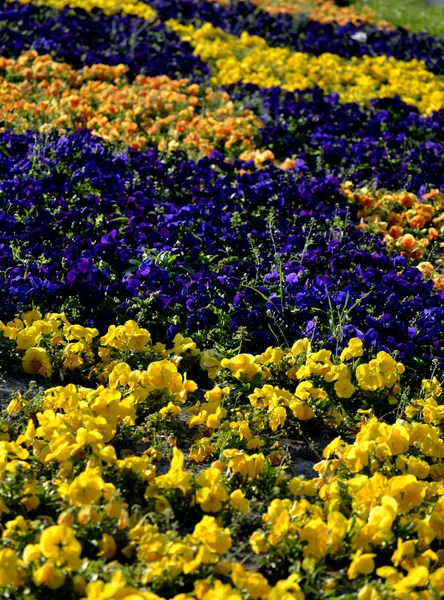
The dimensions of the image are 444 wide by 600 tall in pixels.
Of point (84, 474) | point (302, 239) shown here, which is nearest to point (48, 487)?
point (84, 474)

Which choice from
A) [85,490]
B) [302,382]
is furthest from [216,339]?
[85,490]

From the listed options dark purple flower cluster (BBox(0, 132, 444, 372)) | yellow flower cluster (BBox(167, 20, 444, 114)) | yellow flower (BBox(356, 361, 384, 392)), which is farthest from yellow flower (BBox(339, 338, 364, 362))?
A: yellow flower cluster (BBox(167, 20, 444, 114))

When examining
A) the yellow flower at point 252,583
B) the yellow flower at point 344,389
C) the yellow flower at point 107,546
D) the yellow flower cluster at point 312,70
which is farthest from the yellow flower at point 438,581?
the yellow flower cluster at point 312,70

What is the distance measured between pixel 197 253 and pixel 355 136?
357cm

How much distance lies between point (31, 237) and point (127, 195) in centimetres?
111

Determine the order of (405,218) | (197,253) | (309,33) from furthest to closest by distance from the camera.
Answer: (309,33) < (405,218) < (197,253)

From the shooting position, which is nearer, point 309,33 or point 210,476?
point 210,476

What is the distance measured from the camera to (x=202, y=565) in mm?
3111

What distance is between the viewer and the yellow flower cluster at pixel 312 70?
1027 cm

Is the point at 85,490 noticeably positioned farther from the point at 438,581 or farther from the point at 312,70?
the point at 312,70

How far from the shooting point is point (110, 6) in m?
12.9

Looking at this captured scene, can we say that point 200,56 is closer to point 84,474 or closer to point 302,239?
point 302,239

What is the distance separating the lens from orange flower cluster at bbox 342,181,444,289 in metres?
6.43

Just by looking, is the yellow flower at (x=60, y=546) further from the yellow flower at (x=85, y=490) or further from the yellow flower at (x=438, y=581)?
the yellow flower at (x=438, y=581)
